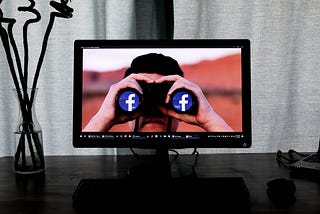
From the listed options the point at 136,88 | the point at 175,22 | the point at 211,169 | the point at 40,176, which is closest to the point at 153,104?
the point at 136,88

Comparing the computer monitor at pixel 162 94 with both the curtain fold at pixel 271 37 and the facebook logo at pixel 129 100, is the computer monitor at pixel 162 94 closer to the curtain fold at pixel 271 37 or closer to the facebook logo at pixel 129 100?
the facebook logo at pixel 129 100

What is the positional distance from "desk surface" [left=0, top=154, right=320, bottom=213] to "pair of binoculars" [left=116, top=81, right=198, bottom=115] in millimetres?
205

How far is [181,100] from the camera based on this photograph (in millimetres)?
1188

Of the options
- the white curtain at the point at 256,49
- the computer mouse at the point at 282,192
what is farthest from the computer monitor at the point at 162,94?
the white curtain at the point at 256,49

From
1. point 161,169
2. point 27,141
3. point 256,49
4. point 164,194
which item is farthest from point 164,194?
point 256,49

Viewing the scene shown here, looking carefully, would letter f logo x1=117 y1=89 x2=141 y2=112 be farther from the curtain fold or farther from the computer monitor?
the curtain fold

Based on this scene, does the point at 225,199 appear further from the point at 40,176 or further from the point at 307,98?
the point at 307,98

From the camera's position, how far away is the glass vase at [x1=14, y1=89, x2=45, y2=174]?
3.96 feet

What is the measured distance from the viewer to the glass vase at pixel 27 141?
3.96 feet

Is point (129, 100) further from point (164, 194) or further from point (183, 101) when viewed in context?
point (164, 194)

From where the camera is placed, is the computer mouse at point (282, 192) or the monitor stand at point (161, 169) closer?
the computer mouse at point (282, 192)

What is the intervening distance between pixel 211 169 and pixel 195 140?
5.6 inches

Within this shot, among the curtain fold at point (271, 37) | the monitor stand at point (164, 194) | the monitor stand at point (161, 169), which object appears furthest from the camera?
the curtain fold at point (271, 37)

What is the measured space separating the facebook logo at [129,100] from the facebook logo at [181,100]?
11 centimetres
